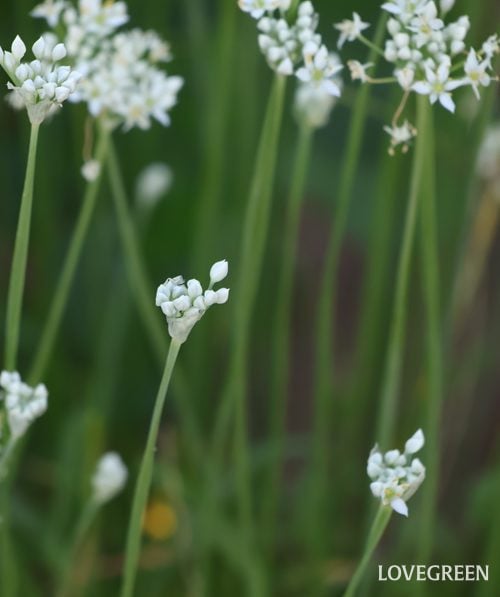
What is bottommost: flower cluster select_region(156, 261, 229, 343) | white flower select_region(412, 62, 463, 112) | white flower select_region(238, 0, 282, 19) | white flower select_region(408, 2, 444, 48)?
flower cluster select_region(156, 261, 229, 343)

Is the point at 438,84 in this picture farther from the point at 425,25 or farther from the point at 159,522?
the point at 159,522

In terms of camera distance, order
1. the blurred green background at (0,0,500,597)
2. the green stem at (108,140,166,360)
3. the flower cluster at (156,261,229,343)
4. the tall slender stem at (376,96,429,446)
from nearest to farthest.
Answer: the flower cluster at (156,261,229,343) → the tall slender stem at (376,96,429,446) → the green stem at (108,140,166,360) → the blurred green background at (0,0,500,597)

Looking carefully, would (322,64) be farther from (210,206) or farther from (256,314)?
(256,314)

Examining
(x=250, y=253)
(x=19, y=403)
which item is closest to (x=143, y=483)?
(x=19, y=403)

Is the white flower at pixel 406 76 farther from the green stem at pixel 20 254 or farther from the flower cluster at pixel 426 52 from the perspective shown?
the green stem at pixel 20 254

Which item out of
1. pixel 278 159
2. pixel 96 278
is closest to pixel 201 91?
pixel 278 159

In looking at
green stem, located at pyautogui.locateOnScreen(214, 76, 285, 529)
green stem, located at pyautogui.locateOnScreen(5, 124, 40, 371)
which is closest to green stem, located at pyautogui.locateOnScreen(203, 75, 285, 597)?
green stem, located at pyautogui.locateOnScreen(214, 76, 285, 529)

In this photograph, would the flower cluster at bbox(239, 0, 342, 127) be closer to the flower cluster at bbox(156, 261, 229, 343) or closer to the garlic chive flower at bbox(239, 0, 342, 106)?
the garlic chive flower at bbox(239, 0, 342, 106)
